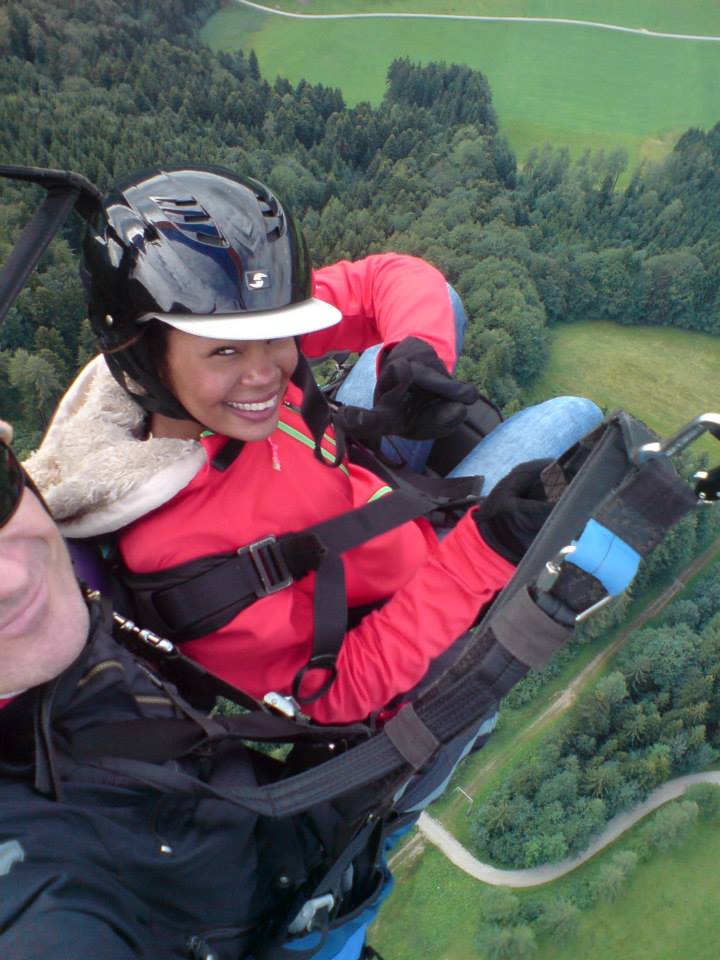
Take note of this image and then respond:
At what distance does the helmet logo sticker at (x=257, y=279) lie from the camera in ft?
7.22

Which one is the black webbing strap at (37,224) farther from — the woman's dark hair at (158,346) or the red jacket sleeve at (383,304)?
the red jacket sleeve at (383,304)

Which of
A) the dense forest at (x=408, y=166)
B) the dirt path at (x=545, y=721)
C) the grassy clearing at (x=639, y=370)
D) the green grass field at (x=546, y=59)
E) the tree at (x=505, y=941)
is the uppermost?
the green grass field at (x=546, y=59)

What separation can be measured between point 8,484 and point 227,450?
0.78m

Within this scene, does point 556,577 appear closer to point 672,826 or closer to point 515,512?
point 515,512

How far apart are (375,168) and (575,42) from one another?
1469 cm

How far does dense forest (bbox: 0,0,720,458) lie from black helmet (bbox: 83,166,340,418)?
25.9 m

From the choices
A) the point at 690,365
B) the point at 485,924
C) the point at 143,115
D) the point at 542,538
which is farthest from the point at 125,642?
the point at 143,115

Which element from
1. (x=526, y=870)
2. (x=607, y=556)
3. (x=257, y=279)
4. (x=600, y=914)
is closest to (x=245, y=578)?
(x=257, y=279)

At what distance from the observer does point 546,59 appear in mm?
41062

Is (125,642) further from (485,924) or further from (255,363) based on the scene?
(485,924)

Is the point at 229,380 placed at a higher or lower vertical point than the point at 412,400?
higher

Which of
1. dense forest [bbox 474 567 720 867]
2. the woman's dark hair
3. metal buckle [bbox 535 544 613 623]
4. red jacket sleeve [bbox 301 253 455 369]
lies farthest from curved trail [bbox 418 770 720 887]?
metal buckle [bbox 535 544 613 623]

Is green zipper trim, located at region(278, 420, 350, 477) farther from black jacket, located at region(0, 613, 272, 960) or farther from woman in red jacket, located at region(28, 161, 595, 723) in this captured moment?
black jacket, located at region(0, 613, 272, 960)

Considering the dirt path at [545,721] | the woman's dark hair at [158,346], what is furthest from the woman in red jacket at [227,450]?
the dirt path at [545,721]
